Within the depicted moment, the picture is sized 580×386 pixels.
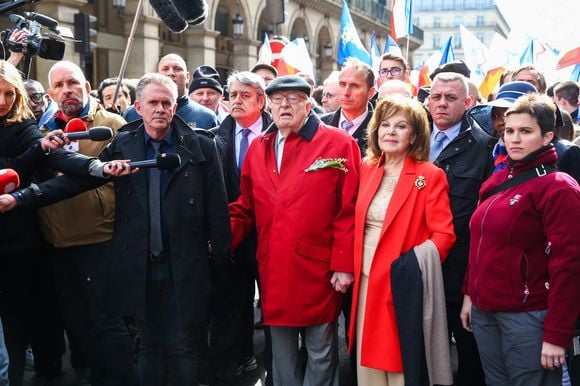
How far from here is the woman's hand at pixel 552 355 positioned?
3.27 meters

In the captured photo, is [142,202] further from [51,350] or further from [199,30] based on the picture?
[199,30]

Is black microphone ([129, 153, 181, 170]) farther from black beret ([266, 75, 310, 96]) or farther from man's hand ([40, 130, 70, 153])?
black beret ([266, 75, 310, 96])

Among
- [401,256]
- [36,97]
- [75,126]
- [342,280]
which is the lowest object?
[342,280]

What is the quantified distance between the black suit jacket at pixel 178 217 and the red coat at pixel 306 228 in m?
0.31

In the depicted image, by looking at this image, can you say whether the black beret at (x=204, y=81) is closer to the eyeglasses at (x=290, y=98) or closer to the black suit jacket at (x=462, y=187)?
the eyeglasses at (x=290, y=98)

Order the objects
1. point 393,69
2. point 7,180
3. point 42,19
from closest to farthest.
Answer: point 7,180
point 42,19
point 393,69

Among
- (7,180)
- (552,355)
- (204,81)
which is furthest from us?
(204,81)

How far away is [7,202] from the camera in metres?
3.64

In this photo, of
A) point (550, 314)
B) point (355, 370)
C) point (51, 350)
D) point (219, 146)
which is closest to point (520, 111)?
point (550, 314)

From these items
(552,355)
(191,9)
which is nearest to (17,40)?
(191,9)

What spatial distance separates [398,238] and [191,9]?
7.68 feet

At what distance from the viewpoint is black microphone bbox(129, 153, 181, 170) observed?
3.64 metres

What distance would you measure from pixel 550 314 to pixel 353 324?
1168 millimetres

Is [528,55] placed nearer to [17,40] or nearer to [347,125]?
[347,125]
